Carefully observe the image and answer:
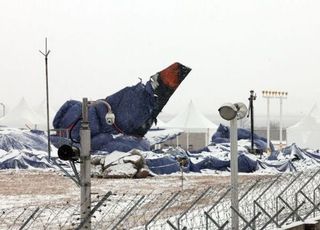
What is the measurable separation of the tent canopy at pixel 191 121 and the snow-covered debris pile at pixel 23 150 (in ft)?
64.9

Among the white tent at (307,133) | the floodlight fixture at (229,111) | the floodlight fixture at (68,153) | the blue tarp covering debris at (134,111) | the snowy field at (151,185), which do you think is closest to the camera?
the floodlight fixture at (68,153)

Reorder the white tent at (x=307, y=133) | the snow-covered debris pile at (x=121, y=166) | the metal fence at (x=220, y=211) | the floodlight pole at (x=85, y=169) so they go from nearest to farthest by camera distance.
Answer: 1. the floodlight pole at (x=85, y=169)
2. the metal fence at (x=220, y=211)
3. the snow-covered debris pile at (x=121, y=166)
4. the white tent at (x=307, y=133)

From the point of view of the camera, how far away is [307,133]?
192 feet

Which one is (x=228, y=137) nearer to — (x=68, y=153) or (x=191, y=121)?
(x=191, y=121)

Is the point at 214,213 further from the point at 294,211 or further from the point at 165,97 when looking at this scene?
the point at 165,97

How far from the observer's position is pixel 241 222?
988cm

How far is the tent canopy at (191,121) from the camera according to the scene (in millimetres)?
59531

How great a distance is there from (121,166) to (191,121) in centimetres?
3177

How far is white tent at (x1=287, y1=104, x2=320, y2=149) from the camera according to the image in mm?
57688

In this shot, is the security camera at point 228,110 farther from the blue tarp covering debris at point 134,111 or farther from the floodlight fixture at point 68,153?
the blue tarp covering debris at point 134,111

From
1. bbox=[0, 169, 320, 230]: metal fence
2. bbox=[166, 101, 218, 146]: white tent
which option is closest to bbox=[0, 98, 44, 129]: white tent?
bbox=[166, 101, 218, 146]: white tent

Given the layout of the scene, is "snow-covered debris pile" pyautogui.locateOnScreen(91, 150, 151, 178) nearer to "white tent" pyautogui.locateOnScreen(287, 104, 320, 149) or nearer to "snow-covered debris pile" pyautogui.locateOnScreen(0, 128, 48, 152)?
"snow-covered debris pile" pyautogui.locateOnScreen(0, 128, 48, 152)

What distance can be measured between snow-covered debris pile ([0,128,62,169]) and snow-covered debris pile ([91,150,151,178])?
521cm

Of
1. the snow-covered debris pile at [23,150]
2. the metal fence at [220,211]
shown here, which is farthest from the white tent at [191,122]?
the metal fence at [220,211]
